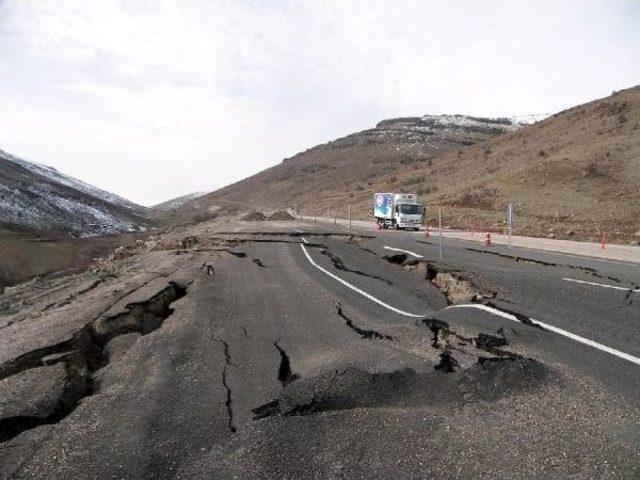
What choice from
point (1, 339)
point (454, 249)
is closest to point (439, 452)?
point (1, 339)

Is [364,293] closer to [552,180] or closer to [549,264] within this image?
[549,264]

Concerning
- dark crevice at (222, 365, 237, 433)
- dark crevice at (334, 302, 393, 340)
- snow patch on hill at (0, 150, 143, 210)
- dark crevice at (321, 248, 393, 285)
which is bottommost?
dark crevice at (222, 365, 237, 433)

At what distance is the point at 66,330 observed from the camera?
8.38 metres

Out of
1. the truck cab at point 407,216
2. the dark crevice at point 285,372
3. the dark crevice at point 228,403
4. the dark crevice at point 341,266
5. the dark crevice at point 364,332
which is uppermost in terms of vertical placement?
the truck cab at point 407,216

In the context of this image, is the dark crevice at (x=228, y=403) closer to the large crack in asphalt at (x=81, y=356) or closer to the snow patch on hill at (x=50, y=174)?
the large crack in asphalt at (x=81, y=356)

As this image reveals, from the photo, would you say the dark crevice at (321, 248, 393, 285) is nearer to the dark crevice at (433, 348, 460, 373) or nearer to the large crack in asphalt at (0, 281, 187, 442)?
the large crack in asphalt at (0, 281, 187, 442)

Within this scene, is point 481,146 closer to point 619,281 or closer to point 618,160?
point 618,160

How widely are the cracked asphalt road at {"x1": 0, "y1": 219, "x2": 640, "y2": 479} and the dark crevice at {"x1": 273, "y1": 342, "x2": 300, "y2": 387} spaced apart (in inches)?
1.0

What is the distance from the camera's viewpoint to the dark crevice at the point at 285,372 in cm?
607

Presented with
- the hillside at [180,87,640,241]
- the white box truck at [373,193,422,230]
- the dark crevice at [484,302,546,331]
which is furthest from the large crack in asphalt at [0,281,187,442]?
the white box truck at [373,193,422,230]

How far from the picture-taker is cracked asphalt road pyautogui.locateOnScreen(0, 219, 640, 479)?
4.18 m

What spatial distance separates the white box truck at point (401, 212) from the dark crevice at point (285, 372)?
31347 millimetres

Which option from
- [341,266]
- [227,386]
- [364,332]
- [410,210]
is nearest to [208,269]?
[341,266]

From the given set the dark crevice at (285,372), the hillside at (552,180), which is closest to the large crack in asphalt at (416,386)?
the dark crevice at (285,372)
